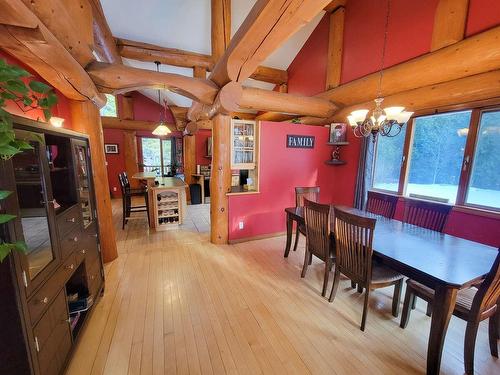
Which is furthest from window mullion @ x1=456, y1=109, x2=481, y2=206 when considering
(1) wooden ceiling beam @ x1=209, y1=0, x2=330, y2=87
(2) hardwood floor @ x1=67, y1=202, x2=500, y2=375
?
(1) wooden ceiling beam @ x1=209, y1=0, x2=330, y2=87

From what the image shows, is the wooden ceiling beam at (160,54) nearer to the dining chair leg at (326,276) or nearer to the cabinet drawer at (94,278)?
the cabinet drawer at (94,278)

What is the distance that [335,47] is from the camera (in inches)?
143

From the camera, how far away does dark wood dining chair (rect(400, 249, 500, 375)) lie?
4.31 feet

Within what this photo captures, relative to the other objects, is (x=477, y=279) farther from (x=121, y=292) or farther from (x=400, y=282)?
(x=121, y=292)

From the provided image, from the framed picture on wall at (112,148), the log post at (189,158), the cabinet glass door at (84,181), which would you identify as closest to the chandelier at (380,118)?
the cabinet glass door at (84,181)

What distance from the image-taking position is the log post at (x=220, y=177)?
3213 millimetres

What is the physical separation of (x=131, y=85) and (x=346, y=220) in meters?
2.90

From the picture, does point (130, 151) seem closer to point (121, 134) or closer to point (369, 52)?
point (121, 134)

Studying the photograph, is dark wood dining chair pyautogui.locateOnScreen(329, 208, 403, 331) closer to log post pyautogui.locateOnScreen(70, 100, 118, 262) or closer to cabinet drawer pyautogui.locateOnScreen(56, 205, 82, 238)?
cabinet drawer pyautogui.locateOnScreen(56, 205, 82, 238)

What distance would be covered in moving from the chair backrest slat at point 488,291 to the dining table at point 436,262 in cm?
5

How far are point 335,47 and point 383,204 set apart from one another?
2.80 m

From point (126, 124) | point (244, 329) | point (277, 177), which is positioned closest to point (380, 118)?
point (277, 177)

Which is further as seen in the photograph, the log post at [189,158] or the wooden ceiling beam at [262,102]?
the log post at [189,158]

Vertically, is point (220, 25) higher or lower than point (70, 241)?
higher
